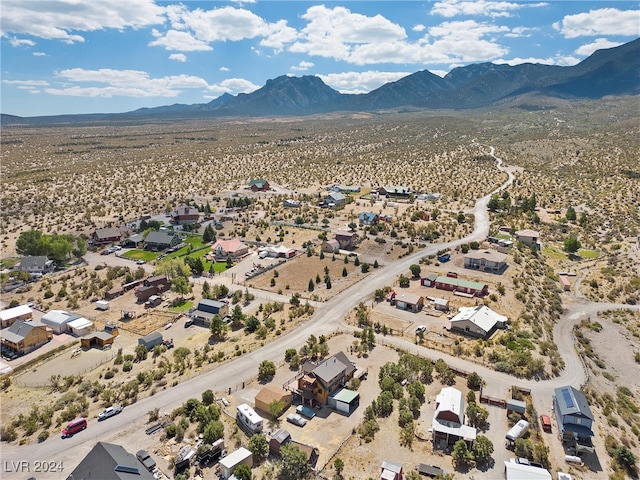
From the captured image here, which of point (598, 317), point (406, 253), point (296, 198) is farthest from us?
point (296, 198)

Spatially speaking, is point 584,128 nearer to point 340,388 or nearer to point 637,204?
point 637,204

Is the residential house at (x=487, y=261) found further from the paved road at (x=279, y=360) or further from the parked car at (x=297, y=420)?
the parked car at (x=297, y=420)

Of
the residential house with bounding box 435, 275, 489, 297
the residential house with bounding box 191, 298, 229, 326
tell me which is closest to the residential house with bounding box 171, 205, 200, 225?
the residential house with bounding box 191, 298, 229, 326

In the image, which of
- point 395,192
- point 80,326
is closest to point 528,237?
point 395,192

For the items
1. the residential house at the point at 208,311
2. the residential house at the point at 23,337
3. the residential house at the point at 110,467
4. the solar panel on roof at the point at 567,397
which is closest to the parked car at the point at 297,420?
the residential house at the point at 110,467

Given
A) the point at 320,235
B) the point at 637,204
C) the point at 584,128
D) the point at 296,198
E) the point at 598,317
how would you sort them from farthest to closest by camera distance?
the point at 584,128
the point at 296,198
the point at 637,204
the point at 320,235
the point at 598,317

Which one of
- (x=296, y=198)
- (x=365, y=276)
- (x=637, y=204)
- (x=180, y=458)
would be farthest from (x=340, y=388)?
(x=637, y=204)

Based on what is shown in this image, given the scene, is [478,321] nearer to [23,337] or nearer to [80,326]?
[80,326]
